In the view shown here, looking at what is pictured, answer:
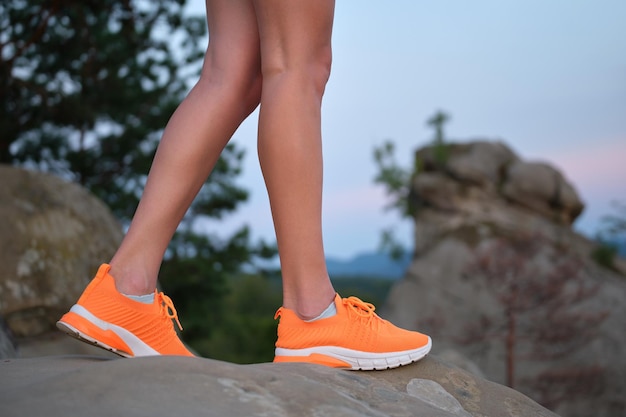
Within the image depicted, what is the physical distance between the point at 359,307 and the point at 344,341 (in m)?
0.11

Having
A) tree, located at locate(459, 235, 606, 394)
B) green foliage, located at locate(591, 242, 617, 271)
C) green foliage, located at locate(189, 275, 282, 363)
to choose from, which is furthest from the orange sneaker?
green foliage, located at locate(591, 242, 617, 271)

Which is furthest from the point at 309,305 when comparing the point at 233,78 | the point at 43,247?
the point at 43,247

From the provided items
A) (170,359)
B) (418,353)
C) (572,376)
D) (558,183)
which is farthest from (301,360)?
(558,183)

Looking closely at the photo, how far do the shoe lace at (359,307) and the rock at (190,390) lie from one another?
19 centimetres

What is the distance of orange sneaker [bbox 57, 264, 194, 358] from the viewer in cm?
148

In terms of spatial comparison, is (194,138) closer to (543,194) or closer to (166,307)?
(166,307)

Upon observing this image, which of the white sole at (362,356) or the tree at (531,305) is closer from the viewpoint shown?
the white sole at (362,356)

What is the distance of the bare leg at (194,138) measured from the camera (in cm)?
157

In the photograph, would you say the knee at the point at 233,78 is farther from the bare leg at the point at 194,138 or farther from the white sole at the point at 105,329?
the white sole at the point at 105,329

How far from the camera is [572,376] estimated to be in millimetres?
6098

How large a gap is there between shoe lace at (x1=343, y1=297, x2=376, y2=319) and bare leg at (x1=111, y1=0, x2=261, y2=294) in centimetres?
44

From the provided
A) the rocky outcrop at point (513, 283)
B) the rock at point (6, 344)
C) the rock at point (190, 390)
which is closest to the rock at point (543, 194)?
the rocky outcrop at point (513, 283)

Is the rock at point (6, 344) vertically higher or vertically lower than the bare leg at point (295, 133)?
lower

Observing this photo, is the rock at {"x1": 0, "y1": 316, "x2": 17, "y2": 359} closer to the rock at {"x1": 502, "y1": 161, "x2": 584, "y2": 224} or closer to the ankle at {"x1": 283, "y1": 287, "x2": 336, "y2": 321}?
the ankle at {"x1": 283, "y1": 287, "x2": 336, "y2": 321}
